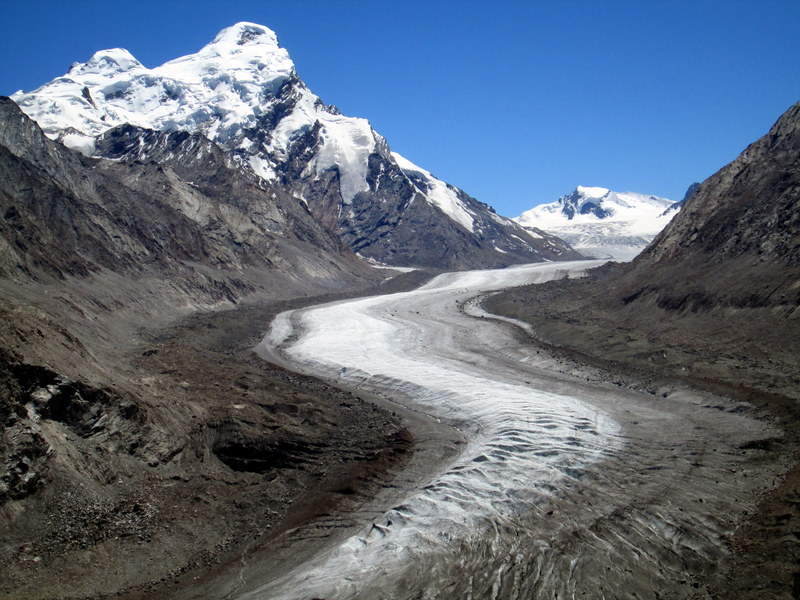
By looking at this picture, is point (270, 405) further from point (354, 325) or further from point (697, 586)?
point (354, 325)

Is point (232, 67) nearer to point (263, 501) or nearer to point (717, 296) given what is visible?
point (717, 296)

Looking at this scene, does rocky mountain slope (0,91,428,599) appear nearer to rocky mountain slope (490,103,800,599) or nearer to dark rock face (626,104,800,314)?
rocky mountain slope (490,103,800,599)

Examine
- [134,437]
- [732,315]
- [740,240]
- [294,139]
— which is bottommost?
[134,437]

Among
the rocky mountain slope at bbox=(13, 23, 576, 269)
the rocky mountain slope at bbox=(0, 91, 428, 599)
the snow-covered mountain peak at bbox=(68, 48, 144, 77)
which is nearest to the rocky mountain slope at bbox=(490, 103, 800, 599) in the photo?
the rocky mountain slope at bbox=(0, 91, 428, 599)

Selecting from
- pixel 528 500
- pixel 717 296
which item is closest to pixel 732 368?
pixel 717 296

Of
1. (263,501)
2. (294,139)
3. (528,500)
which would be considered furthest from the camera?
(294,139)

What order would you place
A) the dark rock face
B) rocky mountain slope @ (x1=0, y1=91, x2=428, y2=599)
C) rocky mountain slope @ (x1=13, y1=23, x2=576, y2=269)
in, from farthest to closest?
1. rocky mountain slope @ (x1=13, y1=23, x2=576, y2=269)
2. the dark rock face
3. rocky mountain slope @ (x1=0, y1=91, x2=428, y2=599)

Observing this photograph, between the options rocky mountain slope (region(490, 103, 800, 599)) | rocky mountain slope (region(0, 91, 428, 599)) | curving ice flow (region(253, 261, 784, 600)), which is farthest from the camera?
rocky mountain slope (region(490, 103, 800, 599))
